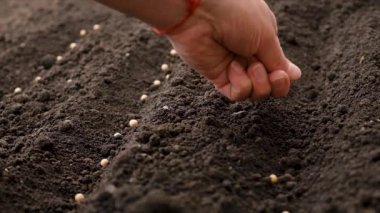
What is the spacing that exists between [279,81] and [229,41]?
23 centimetres

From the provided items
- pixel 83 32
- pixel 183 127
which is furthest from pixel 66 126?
pixel 83 32

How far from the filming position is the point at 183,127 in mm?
2041

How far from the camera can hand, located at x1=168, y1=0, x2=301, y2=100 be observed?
188 centimetres

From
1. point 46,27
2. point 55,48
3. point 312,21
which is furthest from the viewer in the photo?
point 46,27

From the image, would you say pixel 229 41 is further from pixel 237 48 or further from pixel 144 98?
pixel 144 98

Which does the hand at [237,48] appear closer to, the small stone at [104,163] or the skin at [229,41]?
the skin at [229,41]

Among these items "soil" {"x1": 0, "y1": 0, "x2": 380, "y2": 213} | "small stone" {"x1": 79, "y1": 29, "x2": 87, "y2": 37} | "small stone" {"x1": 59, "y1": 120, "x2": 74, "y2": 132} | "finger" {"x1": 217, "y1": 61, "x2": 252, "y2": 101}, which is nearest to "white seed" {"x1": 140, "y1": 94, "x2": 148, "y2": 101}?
"soil" {"x1": 0, "y1": 0, "x2": 380, "y2": 213}

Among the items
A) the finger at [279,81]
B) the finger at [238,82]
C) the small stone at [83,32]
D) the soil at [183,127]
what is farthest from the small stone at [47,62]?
the finger at [279,81]

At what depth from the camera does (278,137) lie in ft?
6.93

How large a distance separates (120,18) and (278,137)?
67.9 inches

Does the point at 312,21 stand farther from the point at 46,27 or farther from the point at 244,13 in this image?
the point at 46,27

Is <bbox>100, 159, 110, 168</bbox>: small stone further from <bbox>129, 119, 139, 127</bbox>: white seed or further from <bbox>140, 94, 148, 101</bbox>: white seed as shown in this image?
<bbox>140, 94, 148, 101</bbox>: white seed

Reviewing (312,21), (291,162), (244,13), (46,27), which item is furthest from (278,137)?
(46,27)

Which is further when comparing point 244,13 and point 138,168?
point 244,13
